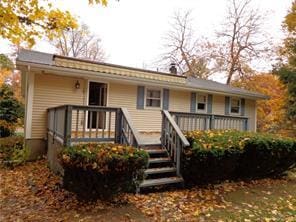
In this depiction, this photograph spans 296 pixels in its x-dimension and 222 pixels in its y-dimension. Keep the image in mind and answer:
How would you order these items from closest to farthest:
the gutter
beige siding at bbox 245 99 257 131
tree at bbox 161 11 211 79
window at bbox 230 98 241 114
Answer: the gutter → window at bbox 230 98 241 114 → beige siding at bbox 245 99 257 131 → tree at bbox 161 11 211 79

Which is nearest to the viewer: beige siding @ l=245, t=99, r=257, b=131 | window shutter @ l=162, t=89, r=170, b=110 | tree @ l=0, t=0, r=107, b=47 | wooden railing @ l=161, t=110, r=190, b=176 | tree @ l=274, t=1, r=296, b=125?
tree @ l=0, t=0, r=107, b=47

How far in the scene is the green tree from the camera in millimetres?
15648

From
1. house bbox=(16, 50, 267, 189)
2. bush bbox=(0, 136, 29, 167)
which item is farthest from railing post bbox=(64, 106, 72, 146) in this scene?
bush bbox=(0, 136, 29, 167)

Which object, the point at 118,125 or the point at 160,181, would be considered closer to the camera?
the point at 160,181

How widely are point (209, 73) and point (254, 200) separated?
22804mm

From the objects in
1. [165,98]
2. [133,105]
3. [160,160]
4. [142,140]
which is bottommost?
[160,160]

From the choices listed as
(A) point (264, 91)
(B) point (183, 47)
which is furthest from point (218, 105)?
(B) point (183, 47)

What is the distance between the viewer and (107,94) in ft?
33.8

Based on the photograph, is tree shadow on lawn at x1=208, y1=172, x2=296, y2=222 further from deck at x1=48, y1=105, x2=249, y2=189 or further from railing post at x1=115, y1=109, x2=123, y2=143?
railing post at x1=115, y1=109, x2=123, y2=143

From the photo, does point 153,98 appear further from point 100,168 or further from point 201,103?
point 100,168

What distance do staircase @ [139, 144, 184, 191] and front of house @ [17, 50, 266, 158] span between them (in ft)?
3.37

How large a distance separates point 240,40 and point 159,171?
908 inches

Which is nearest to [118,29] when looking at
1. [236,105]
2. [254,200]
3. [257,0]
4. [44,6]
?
[257,0]

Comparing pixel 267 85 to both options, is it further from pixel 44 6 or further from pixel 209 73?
pixel 44 6
